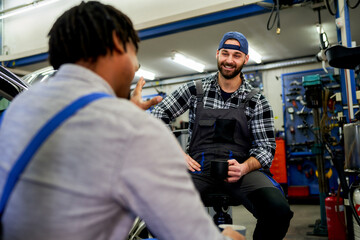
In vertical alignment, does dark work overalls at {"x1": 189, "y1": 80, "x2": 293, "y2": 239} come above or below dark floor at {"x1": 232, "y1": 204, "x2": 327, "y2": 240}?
above

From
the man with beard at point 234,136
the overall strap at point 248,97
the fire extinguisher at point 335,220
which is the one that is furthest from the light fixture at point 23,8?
the fire extinguisher at point 335,220

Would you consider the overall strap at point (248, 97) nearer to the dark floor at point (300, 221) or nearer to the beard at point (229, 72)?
the beard at point (229, 72)

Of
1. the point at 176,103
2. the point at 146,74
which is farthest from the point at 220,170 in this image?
→ the point at 146,74

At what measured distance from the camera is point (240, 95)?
7.66 ft

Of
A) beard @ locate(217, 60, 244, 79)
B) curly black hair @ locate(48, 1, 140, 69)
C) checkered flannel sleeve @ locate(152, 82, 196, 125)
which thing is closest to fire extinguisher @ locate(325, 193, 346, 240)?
beard @ locate(217, 60, 244, 79)

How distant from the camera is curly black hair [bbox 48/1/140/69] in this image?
741mm

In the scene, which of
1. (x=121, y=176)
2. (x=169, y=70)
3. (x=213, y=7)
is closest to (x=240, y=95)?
(x=121, y=176)

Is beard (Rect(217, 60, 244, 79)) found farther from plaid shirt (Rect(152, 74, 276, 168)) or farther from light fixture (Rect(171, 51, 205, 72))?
light fixture (Rect(171, 51, 205, 72))

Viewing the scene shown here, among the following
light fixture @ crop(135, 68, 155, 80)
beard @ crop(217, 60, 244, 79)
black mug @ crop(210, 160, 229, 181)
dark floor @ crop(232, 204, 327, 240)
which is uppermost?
light fixture @ crop(135, 68, 155, 80)

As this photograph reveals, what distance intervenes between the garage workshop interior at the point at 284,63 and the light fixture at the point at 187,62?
2.0 inches

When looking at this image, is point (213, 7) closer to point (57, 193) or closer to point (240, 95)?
point (240, 95)

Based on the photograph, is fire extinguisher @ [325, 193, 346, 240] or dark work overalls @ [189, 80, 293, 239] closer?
dark work overalls @ [189, 80, 293, 239]

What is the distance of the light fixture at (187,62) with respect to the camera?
7.35 m

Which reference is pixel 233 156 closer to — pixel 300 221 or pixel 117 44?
pixel 117 44
